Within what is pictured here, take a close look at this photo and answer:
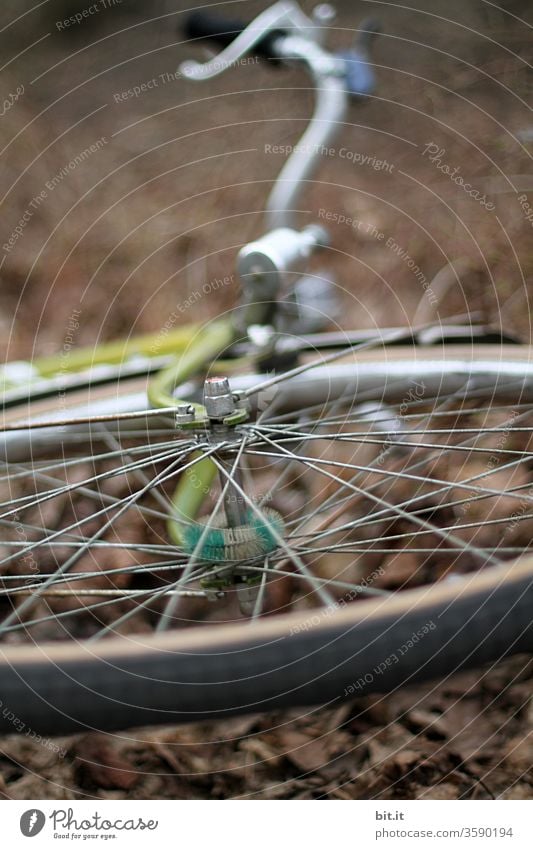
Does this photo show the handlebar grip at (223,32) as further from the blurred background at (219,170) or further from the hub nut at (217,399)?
the hub nut at (217,399)

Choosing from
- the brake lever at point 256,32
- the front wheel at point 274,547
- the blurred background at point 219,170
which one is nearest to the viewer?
the front wheel at point 274,547

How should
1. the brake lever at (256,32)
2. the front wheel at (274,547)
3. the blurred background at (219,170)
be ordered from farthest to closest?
1. the blurred background at (219,170)
2. the brake lever at (256,32)
3. the front wheel at (274,547)

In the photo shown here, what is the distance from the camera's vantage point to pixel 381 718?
537 mm

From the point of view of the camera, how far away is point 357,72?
613mm

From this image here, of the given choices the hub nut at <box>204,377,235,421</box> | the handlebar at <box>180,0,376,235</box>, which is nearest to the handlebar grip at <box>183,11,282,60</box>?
the handlebar at <box>180,0,376,235</box>

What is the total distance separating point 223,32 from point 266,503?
36 centimetres
